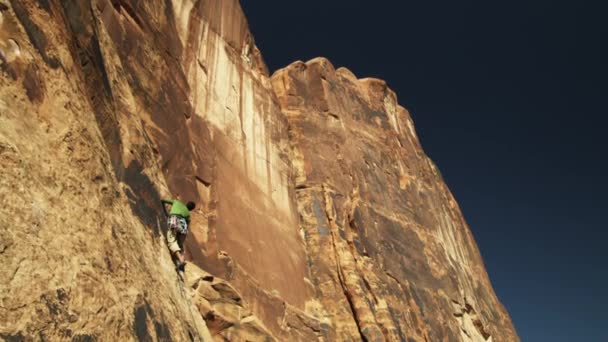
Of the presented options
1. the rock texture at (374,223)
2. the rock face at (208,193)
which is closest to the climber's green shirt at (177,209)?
the rock face at (208,193)

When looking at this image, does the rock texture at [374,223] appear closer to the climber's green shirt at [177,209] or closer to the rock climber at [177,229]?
the rock climber at [177,229]

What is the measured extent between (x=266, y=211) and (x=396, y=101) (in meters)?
22.1

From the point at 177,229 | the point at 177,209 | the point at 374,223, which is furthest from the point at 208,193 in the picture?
the point at 374,223

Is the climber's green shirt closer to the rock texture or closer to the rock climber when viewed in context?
the rock climber

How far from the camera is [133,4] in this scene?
13.6 metres

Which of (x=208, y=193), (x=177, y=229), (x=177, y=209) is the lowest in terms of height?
(x=177, y=229)

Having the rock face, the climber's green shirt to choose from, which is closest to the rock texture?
the rock face

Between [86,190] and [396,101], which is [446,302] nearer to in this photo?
[396,101]

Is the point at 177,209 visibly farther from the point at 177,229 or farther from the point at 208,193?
the point at 208,193

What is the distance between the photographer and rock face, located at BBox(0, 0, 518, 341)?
594 centimetres

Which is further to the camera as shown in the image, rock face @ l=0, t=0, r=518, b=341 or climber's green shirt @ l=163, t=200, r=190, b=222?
climber's green shirt @ l=163, t=200, r=190, b=222

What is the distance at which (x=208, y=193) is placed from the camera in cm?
1569

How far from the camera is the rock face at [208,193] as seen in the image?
5941 mm

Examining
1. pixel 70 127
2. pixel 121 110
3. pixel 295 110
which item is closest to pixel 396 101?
pixel 295 110
